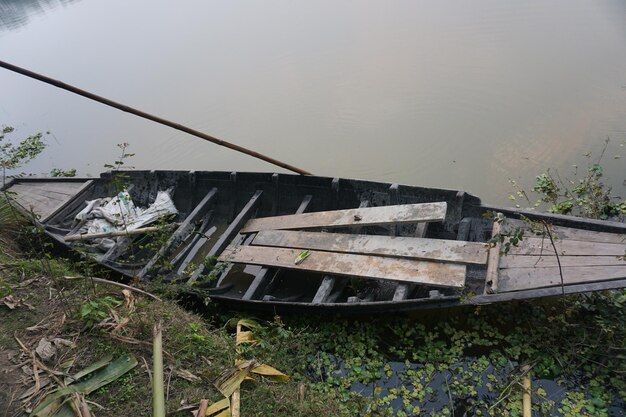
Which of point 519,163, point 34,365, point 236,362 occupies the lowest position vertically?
point 34,365

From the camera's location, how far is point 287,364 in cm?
342

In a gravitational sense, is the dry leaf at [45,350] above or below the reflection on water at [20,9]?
below

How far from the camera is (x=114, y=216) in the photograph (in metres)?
4.96

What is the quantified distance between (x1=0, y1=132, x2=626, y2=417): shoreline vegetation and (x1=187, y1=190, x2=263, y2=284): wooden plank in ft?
1.19

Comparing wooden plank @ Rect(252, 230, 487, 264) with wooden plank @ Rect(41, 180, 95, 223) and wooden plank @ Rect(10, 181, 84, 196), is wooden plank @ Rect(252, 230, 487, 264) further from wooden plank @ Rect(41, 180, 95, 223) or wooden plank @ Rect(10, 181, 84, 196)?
wooden plank @ Rect(10, 181, 84, 196)

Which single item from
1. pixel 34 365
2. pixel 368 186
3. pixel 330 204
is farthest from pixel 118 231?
pixel 368 186

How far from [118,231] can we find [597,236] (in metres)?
4.30

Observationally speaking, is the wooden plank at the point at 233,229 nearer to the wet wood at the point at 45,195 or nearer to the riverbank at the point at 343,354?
the riverbank at the point at 343,354

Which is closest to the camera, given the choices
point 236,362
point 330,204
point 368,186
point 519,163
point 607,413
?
point 607,413

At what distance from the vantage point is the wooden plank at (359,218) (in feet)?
12.2

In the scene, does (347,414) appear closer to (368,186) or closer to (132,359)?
(132,359)

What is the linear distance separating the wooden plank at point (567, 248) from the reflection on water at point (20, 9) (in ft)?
47.7

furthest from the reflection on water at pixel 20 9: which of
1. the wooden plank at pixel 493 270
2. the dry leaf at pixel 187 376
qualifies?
the wooden plank at pixel 493 270

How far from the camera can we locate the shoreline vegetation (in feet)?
9.56
